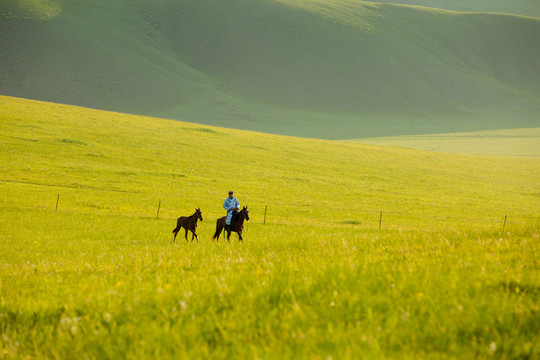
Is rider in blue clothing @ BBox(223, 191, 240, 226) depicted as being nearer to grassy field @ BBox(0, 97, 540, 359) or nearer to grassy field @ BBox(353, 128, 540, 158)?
grassy field @ BBox(0, 97, 540, 359)

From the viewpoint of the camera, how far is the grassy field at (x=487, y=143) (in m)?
119

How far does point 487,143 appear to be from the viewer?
5468 inches

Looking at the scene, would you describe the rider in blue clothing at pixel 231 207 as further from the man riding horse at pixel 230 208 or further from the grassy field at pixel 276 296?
the grassy field at pixel 276 296

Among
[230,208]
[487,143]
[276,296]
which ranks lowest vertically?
[276,296]

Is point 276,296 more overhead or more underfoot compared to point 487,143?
more underfoot

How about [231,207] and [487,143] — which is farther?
[487,143]

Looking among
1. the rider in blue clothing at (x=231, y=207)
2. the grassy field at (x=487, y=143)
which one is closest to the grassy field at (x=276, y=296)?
the rider in blue clothing at (x=231, y=207)

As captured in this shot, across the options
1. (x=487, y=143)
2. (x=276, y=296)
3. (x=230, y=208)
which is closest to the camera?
(x=276, y=296)

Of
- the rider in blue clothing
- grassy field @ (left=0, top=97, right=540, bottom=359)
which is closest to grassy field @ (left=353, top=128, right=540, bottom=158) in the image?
the rider in blue clothing

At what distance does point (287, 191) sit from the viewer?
53125 millimetres

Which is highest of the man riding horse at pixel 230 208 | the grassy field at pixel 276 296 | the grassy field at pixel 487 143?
the grassy field at pixel 487 143

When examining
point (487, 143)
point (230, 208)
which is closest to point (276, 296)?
point (230, 208)

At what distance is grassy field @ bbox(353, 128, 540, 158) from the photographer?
119 m

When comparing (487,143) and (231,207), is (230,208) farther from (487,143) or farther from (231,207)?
(487,143)
